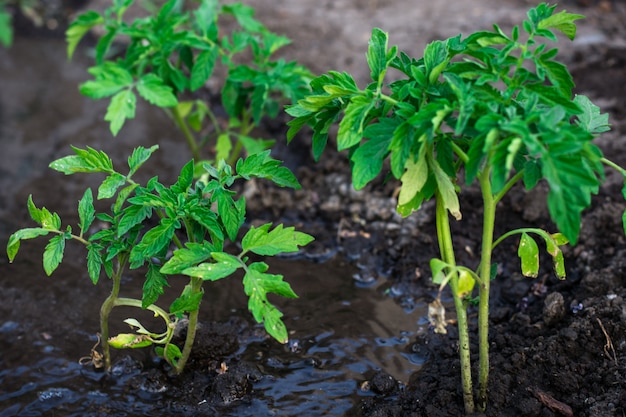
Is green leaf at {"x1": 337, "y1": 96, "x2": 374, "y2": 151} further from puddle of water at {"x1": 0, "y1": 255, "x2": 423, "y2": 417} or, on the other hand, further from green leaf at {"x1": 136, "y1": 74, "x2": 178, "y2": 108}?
green leaf at {"x1": 136, "y1": 74, "x2": 178, "y2": 108}

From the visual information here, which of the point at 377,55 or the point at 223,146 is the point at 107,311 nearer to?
the point at 223,146

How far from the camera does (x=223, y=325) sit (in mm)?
2955

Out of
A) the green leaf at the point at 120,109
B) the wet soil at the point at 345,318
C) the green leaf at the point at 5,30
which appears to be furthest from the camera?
the green leaf at the point at 5,30

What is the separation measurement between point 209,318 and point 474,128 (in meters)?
1.59

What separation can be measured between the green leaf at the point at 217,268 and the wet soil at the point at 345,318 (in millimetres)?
684

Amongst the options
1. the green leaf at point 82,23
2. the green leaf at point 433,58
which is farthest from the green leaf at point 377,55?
the green leaf at point 82,23

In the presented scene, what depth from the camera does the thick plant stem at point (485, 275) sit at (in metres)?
2.16

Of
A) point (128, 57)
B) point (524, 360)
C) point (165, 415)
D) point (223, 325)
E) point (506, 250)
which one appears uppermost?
point (128, 57)

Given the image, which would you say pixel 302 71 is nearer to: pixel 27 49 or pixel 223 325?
pixel 223 325

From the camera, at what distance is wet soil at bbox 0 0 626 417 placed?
2.60 metres

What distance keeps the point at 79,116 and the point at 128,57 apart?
63.5 inches

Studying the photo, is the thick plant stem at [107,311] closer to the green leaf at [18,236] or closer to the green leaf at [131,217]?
the green leaf at [131,217]

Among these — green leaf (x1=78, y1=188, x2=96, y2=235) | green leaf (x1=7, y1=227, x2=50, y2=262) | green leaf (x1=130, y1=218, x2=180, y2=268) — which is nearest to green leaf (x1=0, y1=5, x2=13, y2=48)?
green leaf (x1=78, y1=188, x2=96, y2=235)

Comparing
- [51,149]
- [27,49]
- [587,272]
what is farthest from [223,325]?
[27,49]
